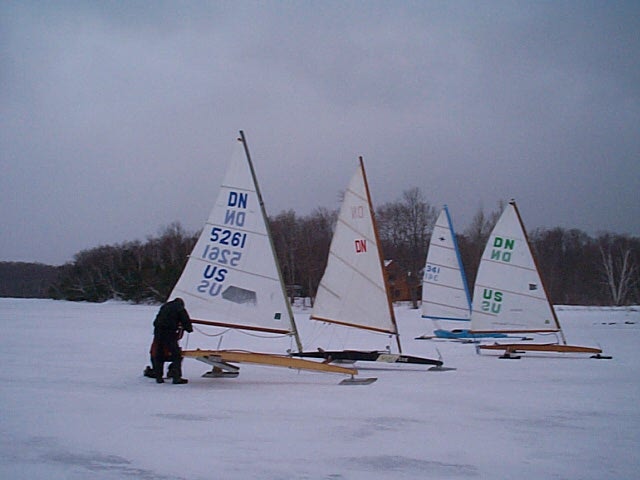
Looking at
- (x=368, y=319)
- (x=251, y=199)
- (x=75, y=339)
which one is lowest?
(x=75, y=339)

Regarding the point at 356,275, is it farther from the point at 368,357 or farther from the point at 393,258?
the point at 393,258

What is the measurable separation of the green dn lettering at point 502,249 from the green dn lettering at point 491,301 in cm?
89

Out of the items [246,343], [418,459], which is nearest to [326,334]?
[246,343]

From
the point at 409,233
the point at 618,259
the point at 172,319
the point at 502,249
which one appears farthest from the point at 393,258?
the point at 172,319

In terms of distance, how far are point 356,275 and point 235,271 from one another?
121 inches

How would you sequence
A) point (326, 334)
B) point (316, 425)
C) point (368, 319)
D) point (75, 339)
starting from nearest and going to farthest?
point (316, 425)
point (368, 319)
point (75, 339)
point (326, 334)

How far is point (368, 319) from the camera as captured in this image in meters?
11.8

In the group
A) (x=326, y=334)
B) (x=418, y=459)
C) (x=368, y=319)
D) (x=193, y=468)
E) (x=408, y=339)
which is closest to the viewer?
(x=193, y=468)

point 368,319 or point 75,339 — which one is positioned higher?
point 368,319

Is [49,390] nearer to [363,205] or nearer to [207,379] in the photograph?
[207,379]

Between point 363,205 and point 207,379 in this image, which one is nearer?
point 207,379

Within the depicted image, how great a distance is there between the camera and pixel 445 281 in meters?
21.6

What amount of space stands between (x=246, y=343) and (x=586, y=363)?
29.6ft

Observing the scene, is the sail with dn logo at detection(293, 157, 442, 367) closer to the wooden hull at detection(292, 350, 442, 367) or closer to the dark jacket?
the wooden hull at detection(292, 350, 442, 367)
